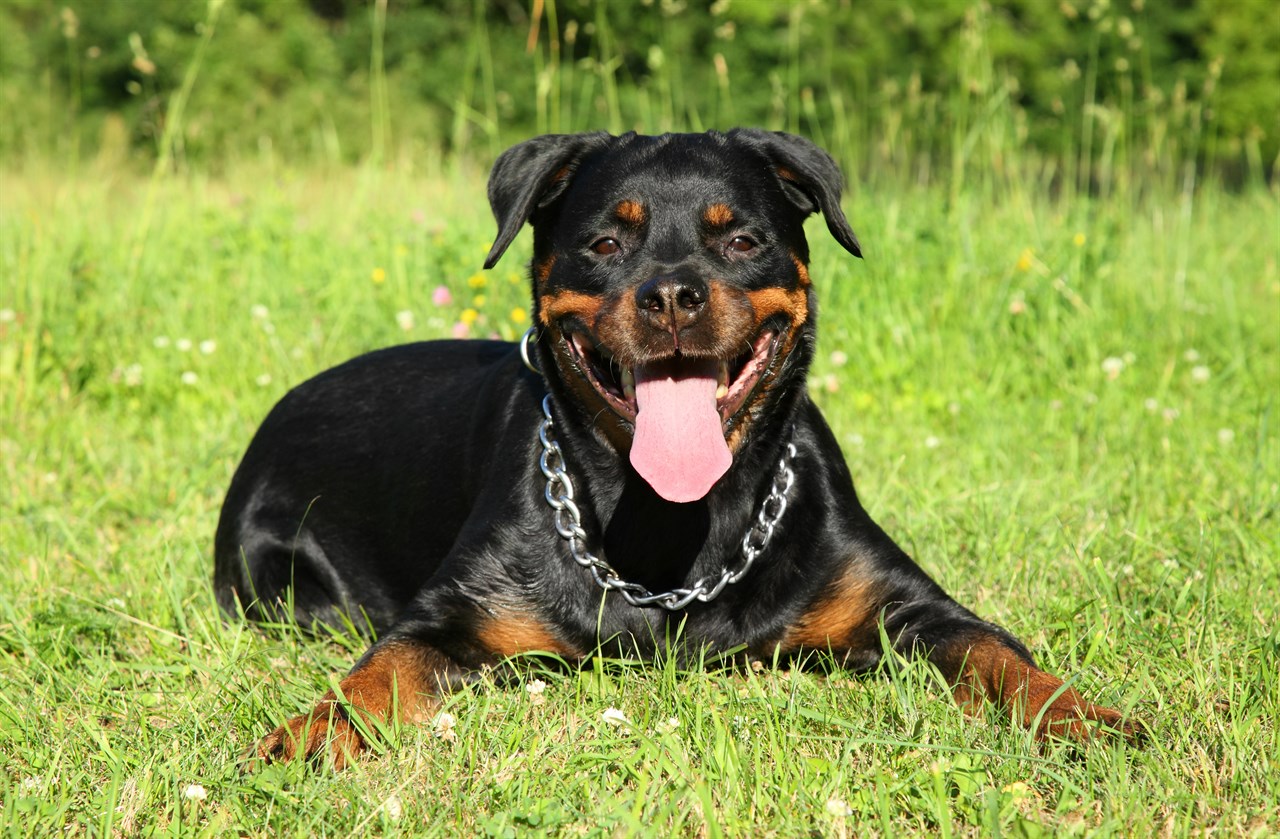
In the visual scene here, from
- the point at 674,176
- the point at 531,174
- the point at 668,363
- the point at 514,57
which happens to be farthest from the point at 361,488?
the point at 514,57

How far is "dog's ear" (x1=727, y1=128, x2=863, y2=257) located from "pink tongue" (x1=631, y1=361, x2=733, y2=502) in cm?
55

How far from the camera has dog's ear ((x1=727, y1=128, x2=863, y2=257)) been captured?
3.23 metres

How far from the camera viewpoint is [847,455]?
5031mm

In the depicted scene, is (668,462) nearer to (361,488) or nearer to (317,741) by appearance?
(317,741)

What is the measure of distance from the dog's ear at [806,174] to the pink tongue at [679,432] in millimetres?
548

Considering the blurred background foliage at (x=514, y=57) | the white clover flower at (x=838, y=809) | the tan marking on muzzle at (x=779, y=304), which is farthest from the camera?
the blurred background foliage at (x=514, y=57)

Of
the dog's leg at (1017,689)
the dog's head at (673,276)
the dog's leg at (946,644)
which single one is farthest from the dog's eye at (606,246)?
the dog's leg at (1017,689)

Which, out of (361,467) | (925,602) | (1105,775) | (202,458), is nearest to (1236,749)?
(1105,775)

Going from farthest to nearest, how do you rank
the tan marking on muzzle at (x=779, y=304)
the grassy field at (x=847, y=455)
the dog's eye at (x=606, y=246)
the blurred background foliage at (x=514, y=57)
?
the blurred background foliage at (x=514, y=57) < the dog's eye at (x=606, y=246) < the tan marking on muzzle at (x=779, y=304) < the grassy field at (x=847, y=455)

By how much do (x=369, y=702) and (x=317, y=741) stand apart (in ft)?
0.55

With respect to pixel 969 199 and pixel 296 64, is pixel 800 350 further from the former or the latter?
pixel 296 64

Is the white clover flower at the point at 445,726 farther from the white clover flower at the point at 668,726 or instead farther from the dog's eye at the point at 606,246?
the dog's eye at the point at 606,246

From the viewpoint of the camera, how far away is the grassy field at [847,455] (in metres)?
2.40

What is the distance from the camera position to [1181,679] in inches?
113
